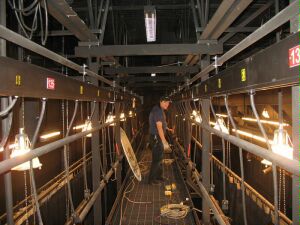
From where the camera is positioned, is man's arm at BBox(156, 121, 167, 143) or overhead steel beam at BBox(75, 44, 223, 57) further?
man's arm at BBox(156, 121, 167, 143)

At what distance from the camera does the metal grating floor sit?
4910 mm

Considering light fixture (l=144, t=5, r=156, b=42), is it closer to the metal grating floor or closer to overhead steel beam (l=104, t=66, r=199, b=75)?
overhead steel beam (l=104, t=66, r=199, b=75)

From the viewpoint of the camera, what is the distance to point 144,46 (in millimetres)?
4125

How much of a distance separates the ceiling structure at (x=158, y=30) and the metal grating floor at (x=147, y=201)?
106 inches

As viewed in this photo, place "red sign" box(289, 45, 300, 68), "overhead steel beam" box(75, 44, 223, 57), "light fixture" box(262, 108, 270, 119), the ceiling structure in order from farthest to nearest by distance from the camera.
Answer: "light fixture" box(262, 108, 270, 119) < "overhead steel beam" box(75, 44, 223, 57) < the ceiling structure < "red sign" box(289, 45, 300, 68)

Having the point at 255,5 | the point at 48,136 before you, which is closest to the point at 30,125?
the point at 48,136

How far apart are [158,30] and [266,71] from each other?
7818 millimetres

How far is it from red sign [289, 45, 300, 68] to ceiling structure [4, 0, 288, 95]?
1.39m

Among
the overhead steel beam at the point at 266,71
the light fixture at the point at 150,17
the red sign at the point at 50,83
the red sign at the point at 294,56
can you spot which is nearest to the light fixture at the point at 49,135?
the light fixture at the point at 150,17

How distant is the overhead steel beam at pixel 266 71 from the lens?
1.24m

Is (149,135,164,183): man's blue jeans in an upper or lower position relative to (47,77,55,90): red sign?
lower

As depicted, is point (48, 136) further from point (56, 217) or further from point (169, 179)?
point (169, 179)

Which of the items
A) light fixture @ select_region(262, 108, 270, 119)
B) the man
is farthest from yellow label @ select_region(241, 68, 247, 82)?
light fixture @ select_region(262, 108, 270, 119)

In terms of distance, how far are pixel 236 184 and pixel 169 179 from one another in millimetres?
2772
